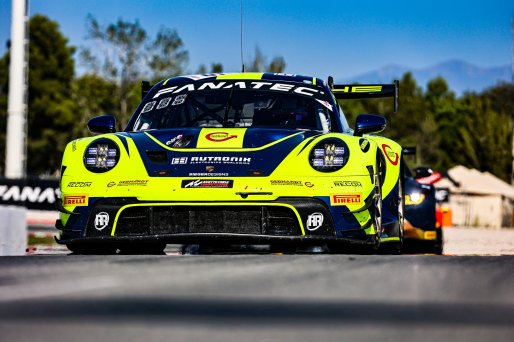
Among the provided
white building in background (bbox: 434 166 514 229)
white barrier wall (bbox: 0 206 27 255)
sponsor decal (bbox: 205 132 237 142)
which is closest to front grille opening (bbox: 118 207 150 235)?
sponsor decal (bbox: 205 132 237 142)

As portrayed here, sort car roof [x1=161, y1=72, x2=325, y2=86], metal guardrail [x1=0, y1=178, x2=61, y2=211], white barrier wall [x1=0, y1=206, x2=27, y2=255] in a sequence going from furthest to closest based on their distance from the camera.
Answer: metal guardrail [x1=0, y1=178, x2=61, y2=211] → white barrier wall [x1=0, y1=206, x2=27, y2=255] → car roof [x1=161, y1=72, x2=325, y2=86]

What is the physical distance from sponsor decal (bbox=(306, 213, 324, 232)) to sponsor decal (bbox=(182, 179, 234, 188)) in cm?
53

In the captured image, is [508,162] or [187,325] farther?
[508,162]

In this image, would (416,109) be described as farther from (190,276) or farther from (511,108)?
(190,276)

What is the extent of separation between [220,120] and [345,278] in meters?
3.45

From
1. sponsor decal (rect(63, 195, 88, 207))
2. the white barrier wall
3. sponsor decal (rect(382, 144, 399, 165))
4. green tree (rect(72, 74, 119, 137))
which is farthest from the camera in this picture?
green tree (rect(72, 74, 119, 137))

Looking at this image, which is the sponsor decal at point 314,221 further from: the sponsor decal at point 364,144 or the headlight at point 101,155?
the headlight at point 101,155

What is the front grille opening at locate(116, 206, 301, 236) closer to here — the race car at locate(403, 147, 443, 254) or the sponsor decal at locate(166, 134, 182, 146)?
the sponsor decal at locate(166, 134, 182, 146)

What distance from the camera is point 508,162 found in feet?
227

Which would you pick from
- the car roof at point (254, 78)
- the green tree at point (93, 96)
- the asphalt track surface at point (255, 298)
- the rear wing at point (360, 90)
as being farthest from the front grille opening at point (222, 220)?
the green tree at point (93, 96)

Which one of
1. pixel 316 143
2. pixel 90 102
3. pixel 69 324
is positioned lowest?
pixel 69 324

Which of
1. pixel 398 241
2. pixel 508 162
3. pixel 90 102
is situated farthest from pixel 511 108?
pixel 398 241

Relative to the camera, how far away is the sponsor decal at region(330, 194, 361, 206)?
23.0ft

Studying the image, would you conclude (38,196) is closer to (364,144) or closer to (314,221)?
(364,144)
